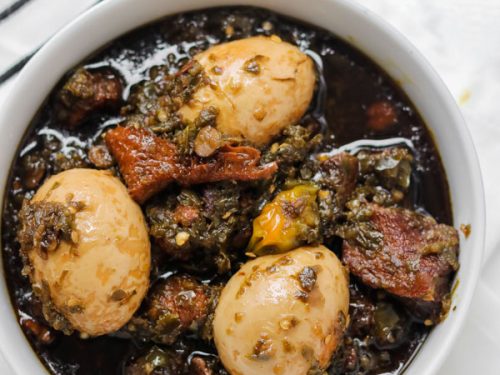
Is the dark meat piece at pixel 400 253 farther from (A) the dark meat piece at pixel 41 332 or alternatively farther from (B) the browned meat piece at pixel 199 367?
(A) the dark meat piece at pixel 41 332

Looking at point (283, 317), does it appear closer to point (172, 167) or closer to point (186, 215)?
point (186, 215)

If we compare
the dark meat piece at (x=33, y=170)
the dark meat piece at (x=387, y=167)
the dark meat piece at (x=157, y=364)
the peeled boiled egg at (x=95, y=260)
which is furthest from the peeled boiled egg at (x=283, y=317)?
the dark meat piece at (x=33, y=170)

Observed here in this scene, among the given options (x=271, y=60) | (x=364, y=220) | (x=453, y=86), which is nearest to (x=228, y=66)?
(x=271, y=60)

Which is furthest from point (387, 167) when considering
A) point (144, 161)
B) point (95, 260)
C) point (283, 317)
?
point (95, 260)

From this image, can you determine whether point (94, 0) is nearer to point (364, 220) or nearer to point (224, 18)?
point (224, 18)

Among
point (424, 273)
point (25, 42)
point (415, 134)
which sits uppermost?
point (25, 42)

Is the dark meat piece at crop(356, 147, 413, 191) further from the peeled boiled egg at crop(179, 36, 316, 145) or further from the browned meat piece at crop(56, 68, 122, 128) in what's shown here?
A: the browned meat piece at crop(56, 68, 122, 128)
